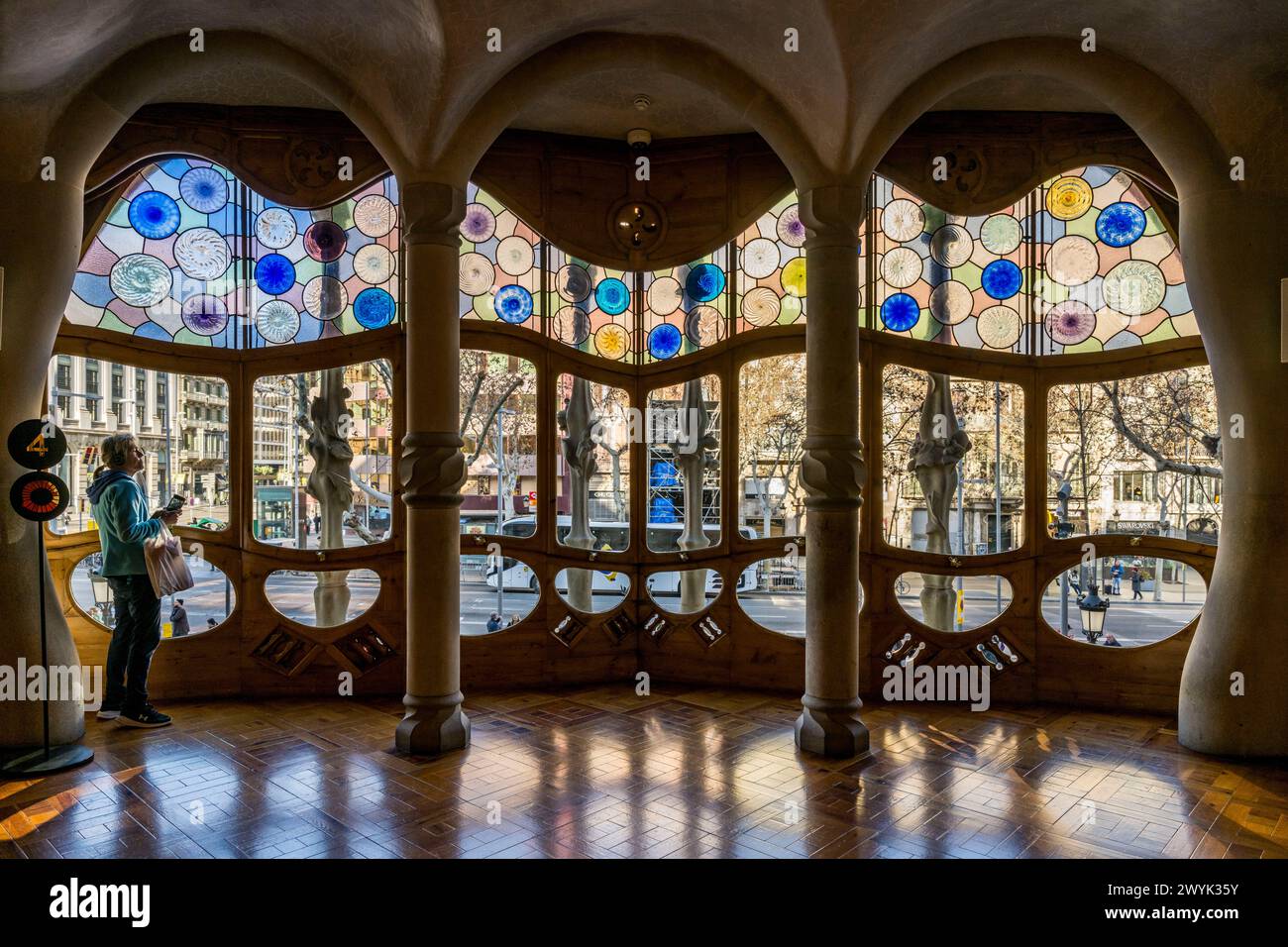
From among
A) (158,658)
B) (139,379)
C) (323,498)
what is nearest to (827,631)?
(323,498)

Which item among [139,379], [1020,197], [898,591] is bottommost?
[898,591]

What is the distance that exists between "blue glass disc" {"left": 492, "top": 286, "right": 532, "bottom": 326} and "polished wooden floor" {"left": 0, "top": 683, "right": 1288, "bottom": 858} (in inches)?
118

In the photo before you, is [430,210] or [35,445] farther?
[430,210]

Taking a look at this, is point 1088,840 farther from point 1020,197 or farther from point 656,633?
point 1020,197

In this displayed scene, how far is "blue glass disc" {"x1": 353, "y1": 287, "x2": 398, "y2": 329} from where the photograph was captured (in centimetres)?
604

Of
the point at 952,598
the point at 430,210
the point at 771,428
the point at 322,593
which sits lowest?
the point at 952,598

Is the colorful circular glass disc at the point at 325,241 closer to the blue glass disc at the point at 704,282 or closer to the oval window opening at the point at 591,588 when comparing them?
the blue glass disc at the point at 704,282

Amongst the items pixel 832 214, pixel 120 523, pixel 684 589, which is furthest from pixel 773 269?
pixel 120 523

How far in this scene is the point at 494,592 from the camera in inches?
245

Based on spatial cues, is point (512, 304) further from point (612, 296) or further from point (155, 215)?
point (155, 215)

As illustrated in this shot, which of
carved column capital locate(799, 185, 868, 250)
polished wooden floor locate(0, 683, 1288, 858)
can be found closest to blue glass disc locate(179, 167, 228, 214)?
polished wooden floor locate(0, 683, 1288, 858)

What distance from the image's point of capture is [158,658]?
5.75 meters

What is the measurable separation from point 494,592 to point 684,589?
151 centimetres
